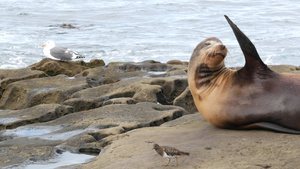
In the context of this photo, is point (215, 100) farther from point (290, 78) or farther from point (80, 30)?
point (80, 30)

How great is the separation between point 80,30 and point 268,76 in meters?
19.4

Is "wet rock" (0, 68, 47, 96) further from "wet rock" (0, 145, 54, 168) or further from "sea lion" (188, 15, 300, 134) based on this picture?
"sea lion" (188, 15, 300, 134)

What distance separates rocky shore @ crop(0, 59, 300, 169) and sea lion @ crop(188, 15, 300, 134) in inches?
5.1

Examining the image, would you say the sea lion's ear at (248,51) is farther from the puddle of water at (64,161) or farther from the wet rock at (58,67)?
the wet rock at (58,67)

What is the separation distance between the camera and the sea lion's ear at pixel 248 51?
4223 millimetres

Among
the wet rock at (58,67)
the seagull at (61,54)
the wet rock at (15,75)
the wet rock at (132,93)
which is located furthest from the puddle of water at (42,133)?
the seagull at (61,54)

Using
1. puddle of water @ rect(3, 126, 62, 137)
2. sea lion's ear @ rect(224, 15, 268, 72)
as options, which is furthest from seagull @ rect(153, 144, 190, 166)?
puddle of water @ rect(3, 126, 62, 137)

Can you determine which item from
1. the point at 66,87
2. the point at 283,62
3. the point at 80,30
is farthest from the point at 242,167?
the point at 80,30

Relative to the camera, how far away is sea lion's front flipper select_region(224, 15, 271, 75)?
4.22m

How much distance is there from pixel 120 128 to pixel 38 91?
2946 mm

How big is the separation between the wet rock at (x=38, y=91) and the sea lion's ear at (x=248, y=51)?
3.84 m

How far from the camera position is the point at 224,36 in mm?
20281

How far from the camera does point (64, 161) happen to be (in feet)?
14.1

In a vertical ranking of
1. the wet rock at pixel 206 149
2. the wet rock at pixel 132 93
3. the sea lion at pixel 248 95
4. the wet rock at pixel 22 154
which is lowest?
the wet rock at pixel 22 154
